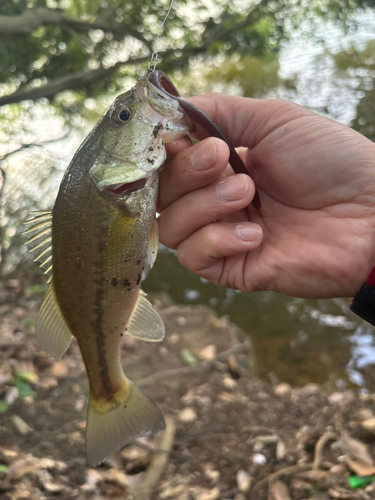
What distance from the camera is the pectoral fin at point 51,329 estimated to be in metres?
1.73

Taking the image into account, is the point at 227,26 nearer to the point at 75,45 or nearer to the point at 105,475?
the point at 75,45

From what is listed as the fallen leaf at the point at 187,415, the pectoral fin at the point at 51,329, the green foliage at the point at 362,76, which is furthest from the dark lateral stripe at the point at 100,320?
the green foliage at the point at 362,76

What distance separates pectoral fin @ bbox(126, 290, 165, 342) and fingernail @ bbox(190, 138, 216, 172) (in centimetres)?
66

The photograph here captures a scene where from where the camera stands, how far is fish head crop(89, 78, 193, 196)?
1541 mm

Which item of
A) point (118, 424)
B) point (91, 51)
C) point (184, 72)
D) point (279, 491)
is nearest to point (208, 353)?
point (279, 491)

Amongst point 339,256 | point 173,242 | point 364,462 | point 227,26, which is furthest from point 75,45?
point 364,462

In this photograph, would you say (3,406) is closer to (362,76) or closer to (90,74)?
(90,74)

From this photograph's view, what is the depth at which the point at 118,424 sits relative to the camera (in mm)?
1872

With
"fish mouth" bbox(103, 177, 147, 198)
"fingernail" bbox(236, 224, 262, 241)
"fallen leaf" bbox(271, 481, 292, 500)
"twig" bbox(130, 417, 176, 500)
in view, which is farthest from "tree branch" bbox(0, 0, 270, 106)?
"fallen leaf" bbox(271, 481, 292, 500)

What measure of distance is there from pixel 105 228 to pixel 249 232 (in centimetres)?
69

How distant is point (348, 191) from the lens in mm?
1951

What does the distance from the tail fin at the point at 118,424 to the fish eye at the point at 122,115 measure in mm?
1341

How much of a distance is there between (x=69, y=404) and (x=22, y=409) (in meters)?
0.41

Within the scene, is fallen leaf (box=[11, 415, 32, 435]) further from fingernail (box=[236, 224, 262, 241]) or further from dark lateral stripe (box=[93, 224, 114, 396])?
fingernail (box=[236, 224, 262, 241])
